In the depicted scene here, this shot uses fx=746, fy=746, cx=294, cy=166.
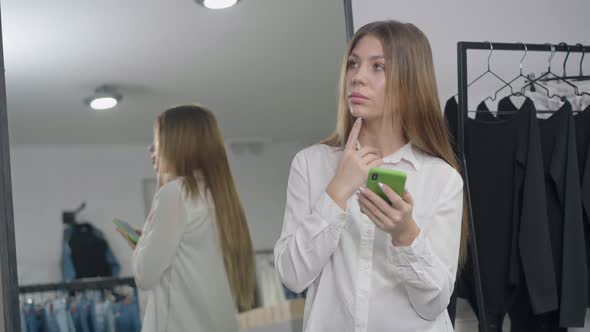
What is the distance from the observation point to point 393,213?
1.55m

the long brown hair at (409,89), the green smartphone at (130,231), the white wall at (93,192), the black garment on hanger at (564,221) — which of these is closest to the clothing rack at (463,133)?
the black garment on hanger at (564,221)

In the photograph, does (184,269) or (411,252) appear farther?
(184,269)

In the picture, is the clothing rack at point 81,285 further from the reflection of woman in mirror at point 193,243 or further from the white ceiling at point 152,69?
the white ceiling at point 152,69

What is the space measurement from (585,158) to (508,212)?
30 centimetres

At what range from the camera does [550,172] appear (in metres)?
2.27

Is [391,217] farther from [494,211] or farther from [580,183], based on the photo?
[580,183]

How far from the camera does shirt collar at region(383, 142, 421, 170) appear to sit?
1.80m

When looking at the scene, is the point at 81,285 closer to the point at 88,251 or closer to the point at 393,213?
the point at 88,251

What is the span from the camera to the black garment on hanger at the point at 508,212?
2.19 meters

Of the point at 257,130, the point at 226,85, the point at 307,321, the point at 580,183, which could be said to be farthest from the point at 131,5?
the point at 580,183

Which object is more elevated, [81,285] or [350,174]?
[350,174]

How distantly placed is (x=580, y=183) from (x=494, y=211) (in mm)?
278

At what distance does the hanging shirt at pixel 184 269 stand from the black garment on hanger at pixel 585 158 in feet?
3.74

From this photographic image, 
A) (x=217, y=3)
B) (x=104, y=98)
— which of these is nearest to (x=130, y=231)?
(x=104, y=98)
